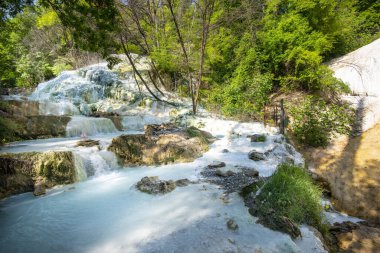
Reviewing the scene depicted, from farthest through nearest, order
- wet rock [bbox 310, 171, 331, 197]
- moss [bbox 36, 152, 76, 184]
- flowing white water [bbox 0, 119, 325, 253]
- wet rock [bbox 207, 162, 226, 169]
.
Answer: wet rock [bbox 207, 162, 226, 169], wet rock [bbox 310, 171, 331, 197], moss [bbox 36, 152, 76, 184], flowing white water [bbox 0, 119, 325, 253]

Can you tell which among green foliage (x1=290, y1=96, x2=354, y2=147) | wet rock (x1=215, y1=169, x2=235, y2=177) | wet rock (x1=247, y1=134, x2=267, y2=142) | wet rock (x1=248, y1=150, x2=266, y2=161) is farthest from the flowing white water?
green foliage (x1=290, y1=96, x2=354, y2=147)

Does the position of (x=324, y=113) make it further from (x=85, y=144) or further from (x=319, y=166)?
(x=85, y=144)

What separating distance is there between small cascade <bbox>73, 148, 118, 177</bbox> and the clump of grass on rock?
175 inches

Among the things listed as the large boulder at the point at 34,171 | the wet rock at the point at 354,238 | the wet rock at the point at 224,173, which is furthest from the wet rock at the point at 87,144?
the wet rock at the point at 354,238

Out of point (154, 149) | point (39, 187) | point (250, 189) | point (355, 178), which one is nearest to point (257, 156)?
point (250, 189)

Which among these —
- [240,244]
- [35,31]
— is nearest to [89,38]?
[240,244]

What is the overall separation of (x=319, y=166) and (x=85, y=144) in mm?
7538

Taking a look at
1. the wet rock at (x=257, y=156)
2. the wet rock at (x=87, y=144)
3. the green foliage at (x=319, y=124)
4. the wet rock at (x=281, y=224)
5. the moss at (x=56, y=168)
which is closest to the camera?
the wet rock at (x=281, y=224)

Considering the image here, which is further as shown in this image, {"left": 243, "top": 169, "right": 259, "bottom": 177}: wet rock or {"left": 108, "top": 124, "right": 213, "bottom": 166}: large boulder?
{"left": 108, "top": 124, "right": 213, "bottom": 166}: large boulder

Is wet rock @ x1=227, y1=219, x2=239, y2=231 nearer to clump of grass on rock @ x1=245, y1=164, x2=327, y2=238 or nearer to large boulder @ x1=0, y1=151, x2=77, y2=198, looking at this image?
clump of grass on rock @ x1=245, y1=164, x2=327, y2=238

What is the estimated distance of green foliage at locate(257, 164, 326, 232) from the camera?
366 centimetres

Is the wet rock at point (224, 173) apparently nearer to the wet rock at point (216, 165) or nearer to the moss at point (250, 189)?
the wet rock at point (216, 165)

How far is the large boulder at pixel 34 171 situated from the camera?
5.05 meters

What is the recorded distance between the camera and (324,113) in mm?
8492
